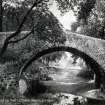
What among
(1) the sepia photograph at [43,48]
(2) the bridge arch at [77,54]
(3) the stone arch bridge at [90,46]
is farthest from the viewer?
(3) the stone arch bridge at [90,46]

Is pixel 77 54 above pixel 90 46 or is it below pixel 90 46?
below

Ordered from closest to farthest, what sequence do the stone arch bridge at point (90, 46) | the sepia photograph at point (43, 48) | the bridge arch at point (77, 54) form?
1. the sepia photograph at point (43, 48)
2. the bridge arch at point (77, 54)
3. the stone arch bridge at point (90, 46)

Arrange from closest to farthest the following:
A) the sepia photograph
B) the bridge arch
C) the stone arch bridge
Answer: the sepia photograph → the bridge arch → the stone arch bridge

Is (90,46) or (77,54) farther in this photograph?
(77,54)

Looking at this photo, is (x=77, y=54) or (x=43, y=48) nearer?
(x=43, y=48)

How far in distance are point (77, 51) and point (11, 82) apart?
6.27 m

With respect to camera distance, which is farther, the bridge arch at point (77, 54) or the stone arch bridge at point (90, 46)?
the stone arch bridge at point (90, 46)

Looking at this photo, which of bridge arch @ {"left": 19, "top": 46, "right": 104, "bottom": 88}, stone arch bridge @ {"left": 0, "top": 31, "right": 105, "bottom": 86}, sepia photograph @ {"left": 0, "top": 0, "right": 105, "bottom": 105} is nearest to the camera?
sepia photograph @ {"left": 0, "top": 0, "right": 105, "bottom": 105}

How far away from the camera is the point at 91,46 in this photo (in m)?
23.1

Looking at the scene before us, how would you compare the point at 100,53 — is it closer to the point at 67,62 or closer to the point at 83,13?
the point at 83,13

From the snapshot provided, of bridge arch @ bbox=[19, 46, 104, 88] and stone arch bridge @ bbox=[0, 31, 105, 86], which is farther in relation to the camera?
stone arch bridge @ bbox=[0, 31, 105, 86]

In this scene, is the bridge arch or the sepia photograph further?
the bridge arch

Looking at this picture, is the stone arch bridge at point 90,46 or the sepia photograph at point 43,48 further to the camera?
the stone arch bridge at point 90,46

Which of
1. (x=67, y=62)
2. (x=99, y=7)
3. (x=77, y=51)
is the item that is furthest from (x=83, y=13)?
(x=67, y=62)
